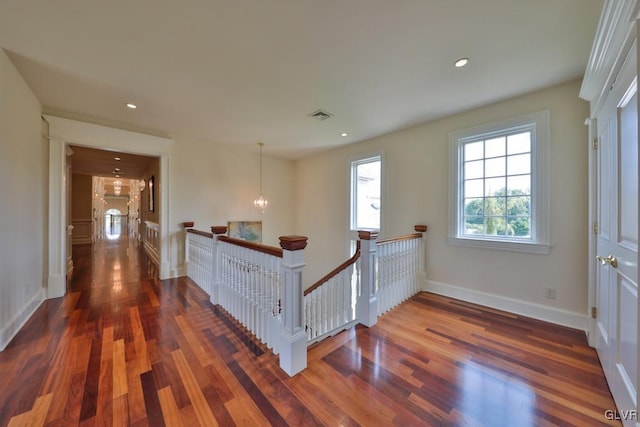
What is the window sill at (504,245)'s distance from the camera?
2662 millimetres

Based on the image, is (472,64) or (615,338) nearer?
(615,338)

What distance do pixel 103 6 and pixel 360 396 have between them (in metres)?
3.09

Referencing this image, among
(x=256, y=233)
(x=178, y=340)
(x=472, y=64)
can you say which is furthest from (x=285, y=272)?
(x=256, y=233)

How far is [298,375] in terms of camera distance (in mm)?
1729

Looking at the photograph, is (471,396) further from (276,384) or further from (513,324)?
(513,324)

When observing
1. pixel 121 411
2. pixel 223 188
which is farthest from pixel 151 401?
pixel 223 188

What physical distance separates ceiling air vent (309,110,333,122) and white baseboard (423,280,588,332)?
2.87m

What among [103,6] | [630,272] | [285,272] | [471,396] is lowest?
[471,396]

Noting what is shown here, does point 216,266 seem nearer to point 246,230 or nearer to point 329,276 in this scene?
point 329,276

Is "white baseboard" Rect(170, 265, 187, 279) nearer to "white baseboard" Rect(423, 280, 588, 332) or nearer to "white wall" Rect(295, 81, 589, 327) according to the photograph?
"white wall" Rect(295, 81, 589, 327)

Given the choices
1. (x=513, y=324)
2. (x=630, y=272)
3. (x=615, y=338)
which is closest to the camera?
(x=630, y=272)

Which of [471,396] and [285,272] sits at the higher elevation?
[285,272]

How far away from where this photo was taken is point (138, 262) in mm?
5355

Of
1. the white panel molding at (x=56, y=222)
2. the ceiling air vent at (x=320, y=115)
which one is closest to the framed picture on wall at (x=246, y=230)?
the white panel molding at (x=56, y=222)
